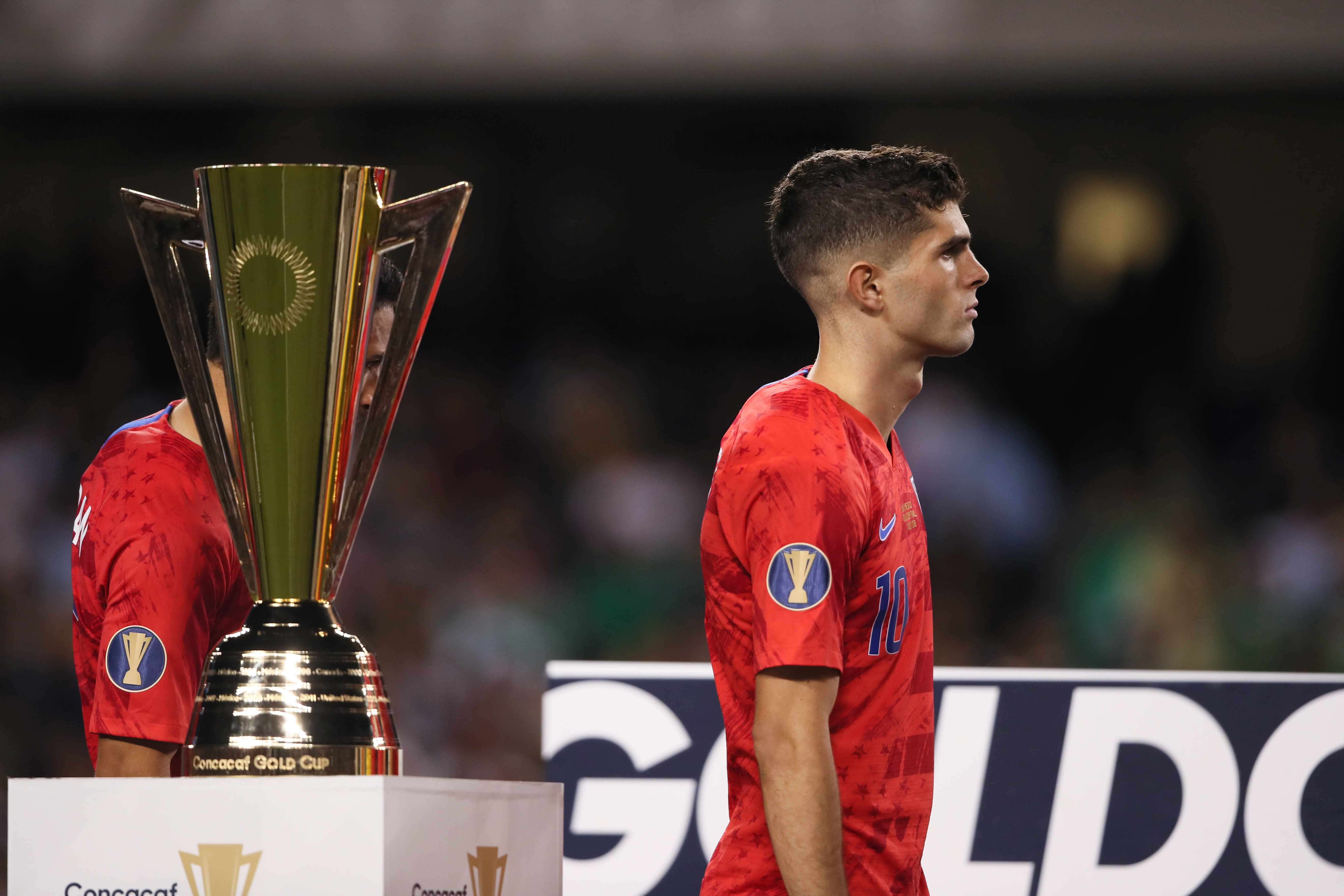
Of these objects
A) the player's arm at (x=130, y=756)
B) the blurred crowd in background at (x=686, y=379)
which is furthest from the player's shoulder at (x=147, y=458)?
the blurred crowd in background at (x=686, y=379)

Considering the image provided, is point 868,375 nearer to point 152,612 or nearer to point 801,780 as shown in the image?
point 801,780

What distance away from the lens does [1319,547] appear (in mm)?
5707

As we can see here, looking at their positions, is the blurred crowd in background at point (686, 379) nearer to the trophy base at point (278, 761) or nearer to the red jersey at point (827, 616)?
the red jersey at point (827, 616)

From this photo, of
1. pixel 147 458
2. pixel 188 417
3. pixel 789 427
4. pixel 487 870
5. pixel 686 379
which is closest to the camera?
pixel 487 870

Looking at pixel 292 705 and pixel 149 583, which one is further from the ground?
pixel 149 583

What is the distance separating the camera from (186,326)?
5.03 feet

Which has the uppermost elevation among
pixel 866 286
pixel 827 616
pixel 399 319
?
pixel 866 286

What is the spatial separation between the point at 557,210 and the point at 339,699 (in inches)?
211

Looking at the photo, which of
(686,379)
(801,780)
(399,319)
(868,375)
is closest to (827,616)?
(801,780)

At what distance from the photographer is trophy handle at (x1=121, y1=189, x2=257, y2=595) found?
59.8 inches

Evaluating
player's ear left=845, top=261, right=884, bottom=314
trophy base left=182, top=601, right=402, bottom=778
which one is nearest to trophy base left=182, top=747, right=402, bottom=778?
trophy base left=182, top=601, right=402, bottom=778

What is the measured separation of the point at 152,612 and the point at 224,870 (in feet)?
1.98

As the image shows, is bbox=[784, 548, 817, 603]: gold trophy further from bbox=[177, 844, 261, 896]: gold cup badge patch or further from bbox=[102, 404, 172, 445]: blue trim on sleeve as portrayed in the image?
bbox=[102, 404, 172, 445]: blue trim on sleeve

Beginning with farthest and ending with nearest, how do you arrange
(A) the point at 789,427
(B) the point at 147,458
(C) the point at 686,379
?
(C) the point at 686,379 → (B) the point at 147,458 → (A) the point at 789,427
